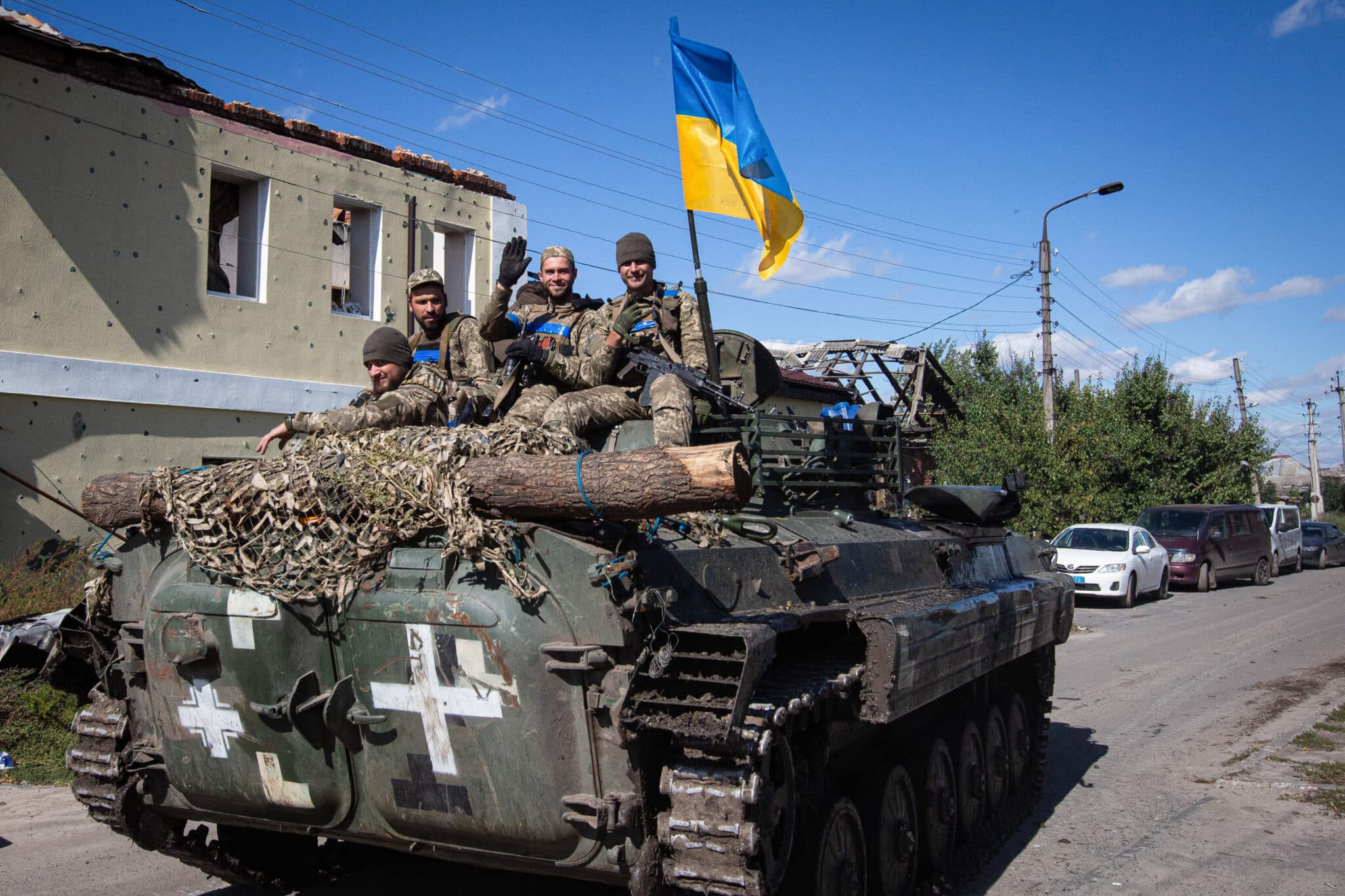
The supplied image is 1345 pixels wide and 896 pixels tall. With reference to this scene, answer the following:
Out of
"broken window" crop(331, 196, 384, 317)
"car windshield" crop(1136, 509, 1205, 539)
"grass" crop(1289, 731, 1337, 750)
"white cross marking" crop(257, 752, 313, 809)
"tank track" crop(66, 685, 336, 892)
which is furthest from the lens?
"car windshield" crop(1136, 509, 1205, 539)

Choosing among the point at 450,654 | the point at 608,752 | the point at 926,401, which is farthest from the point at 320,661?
the point at 926,401

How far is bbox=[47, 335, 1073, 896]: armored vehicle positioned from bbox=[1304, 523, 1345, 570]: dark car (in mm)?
28727

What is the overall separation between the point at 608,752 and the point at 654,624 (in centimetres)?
45

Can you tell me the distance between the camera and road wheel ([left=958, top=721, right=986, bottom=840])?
6410mm

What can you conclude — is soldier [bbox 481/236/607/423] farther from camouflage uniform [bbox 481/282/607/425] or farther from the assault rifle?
the assault rifle

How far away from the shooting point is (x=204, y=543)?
4.51 metres

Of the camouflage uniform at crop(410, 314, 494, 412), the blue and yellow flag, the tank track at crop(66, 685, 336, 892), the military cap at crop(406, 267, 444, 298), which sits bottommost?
the tank track at crop(66, 685, 336, 892)

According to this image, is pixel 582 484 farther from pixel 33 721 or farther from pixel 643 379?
pixel 33 721

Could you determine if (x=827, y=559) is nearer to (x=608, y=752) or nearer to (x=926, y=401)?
(x=608, y=752)

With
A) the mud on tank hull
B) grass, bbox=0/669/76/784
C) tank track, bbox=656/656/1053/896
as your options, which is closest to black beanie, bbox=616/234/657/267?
the mud on tank hull

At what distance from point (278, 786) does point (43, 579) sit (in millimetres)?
6236

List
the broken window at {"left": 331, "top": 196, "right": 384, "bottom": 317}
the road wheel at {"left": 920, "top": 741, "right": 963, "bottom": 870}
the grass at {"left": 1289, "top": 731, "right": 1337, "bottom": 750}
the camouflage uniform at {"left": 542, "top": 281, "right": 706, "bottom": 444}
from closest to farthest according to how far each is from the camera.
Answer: the camouflage uniform at {"left": 542, "top": 281, "right": 706, "bottom": 444} → the road wheel at {"left": 920, "top": 741, "right": 963, "bottom": 870} → the grass at {"left": 1289, "top": 731, "right": 1337, "bottom": 750} → the broken window at {"left": 331, "top": 196, "right": 384, "bottom": 317}

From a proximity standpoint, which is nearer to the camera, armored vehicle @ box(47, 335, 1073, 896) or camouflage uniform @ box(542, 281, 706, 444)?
armored vehicle @ box(47, 335, 1073, 896)

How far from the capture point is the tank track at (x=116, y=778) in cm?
501
